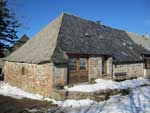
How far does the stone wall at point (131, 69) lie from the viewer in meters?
20.5

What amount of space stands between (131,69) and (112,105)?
11514 mm

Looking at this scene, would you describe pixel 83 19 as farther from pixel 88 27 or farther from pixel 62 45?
pixel 62 45

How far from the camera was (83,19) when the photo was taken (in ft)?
74.0

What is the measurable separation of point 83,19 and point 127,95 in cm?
1078

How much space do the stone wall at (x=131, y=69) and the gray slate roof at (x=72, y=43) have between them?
0.66m

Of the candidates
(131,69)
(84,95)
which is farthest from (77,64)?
(131,69)

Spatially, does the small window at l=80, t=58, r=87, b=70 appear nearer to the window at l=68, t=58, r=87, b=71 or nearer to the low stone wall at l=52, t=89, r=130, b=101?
the window at l=68, t=58, r=87, b=71

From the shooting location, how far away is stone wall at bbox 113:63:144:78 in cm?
2054

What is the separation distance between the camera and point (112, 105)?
11.4m

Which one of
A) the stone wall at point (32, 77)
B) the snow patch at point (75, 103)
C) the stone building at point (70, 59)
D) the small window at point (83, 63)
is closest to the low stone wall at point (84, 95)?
the snow patch at point (75, 103)

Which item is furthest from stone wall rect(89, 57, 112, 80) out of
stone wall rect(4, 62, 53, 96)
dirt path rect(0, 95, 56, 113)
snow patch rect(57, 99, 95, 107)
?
dirt path rect(0, 95, 56, 113)

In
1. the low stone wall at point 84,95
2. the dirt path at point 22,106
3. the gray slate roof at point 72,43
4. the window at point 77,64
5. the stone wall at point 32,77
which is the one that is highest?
the gray slate roof at point 72,43

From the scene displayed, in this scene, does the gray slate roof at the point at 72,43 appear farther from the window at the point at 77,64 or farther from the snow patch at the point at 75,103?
the snow patch at the point at 75,103

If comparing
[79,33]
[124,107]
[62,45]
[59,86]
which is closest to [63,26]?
[79,33]
